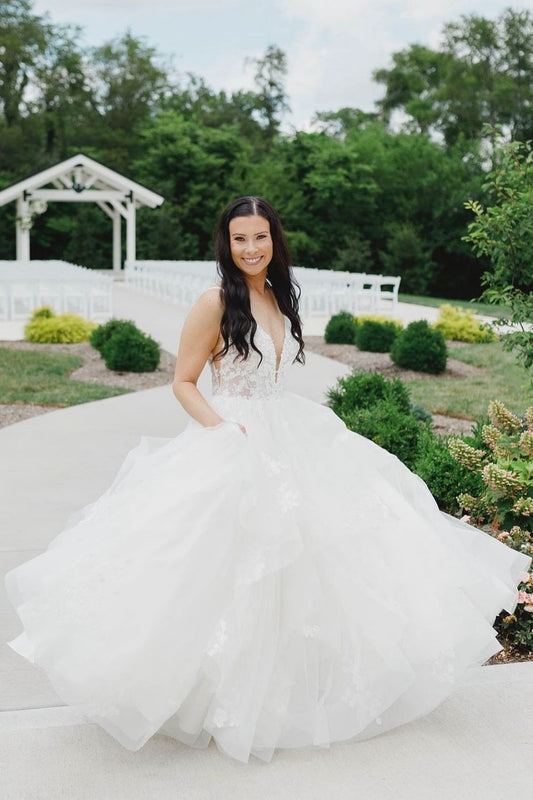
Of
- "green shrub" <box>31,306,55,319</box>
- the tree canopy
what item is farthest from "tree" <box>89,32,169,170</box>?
"green shrub" <box>31,306,55,319</box>

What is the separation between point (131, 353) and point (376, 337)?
4.43m

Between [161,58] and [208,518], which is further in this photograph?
[161,58]

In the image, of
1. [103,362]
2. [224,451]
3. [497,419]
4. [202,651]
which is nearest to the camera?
[202,651]

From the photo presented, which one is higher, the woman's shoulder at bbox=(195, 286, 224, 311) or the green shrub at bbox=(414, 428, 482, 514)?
the woman's shoulder at bbox=(195, 286, 224, 311)

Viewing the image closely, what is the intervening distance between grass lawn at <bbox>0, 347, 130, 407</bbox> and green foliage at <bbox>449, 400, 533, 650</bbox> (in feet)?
21.5

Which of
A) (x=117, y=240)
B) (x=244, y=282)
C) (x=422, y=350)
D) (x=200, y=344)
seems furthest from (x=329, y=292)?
(x=200, y=344)

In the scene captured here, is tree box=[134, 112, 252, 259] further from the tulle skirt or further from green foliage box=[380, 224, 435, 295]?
the tulle skirt

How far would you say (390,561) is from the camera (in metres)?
3.49

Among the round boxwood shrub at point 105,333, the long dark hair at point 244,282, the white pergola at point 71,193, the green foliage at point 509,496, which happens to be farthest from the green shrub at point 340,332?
the white pergola at point 71,193

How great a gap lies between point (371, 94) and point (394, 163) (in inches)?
664

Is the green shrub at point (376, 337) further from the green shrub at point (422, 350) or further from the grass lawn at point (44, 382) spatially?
the grass lawn at point (44, 382)

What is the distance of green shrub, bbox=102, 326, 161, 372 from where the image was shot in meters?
13.6

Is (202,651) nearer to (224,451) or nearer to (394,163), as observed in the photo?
(224,451)

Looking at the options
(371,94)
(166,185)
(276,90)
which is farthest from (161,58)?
(166,185)
